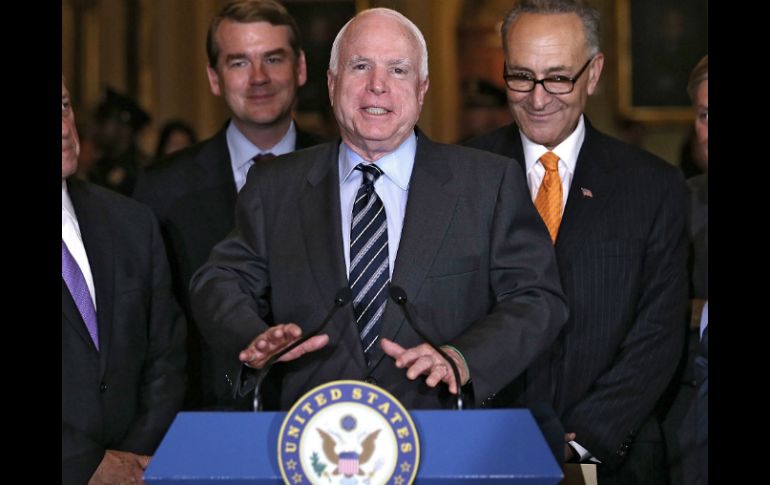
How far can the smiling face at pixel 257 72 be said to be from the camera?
3477mm

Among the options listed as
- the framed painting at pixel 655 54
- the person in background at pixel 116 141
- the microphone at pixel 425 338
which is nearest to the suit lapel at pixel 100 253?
the microphone at pixel 425 338

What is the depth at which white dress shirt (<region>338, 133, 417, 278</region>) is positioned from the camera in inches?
99.0

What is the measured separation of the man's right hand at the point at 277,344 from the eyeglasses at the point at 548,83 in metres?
1.09

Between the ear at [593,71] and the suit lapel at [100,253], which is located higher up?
A: the ear at [593,71]

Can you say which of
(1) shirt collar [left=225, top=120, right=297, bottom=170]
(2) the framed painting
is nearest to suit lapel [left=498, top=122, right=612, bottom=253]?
(1) shirt collar [left=225, top=120, right=297, bottom=170]

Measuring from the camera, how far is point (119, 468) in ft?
9.19

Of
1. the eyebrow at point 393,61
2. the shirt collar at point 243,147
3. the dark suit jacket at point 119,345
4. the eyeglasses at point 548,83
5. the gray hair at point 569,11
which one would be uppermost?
the gray hair at point 569,11

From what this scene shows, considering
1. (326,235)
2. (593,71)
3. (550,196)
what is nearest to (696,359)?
(550,196)

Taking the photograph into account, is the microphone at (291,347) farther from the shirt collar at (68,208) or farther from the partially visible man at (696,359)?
the partially visible man at (696,359)

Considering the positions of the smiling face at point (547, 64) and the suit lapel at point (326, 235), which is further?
the smiling face at point (547, 64)

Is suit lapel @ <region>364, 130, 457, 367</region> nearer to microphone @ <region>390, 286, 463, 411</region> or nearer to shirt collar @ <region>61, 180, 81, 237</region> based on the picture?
microphone @ <region>390, 286, 463, 411</region>

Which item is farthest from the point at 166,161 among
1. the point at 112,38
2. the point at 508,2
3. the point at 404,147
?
the point at 508,2

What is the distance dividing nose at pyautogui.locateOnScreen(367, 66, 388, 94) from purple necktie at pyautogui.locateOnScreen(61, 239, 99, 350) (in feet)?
2.80
